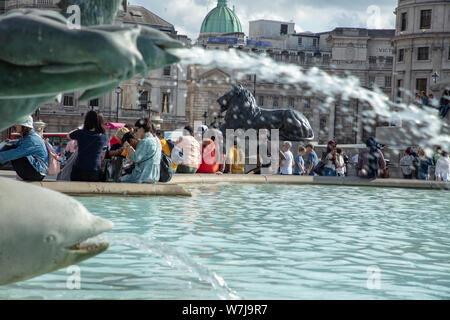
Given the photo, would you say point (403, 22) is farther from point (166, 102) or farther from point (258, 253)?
point (258, 253)

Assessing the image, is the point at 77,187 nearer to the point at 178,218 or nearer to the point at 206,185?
the point at 178,218

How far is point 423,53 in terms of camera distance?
59969 mm

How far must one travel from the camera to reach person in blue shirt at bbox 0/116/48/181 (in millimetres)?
Answer: 8453

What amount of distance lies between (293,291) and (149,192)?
5184mm

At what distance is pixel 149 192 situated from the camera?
30.0ft

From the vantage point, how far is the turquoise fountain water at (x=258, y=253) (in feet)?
13.6

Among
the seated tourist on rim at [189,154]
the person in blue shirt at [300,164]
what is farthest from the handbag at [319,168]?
the seated tourist on rim at [189,154]

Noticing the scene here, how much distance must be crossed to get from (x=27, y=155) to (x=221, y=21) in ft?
277

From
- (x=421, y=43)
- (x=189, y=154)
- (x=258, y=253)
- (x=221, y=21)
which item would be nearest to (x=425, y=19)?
(x=421, y=43)

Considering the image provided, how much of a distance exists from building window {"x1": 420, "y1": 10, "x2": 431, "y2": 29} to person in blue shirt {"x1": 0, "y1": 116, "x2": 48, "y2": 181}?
2142 inches

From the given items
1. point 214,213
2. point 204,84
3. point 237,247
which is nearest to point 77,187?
point 214,213

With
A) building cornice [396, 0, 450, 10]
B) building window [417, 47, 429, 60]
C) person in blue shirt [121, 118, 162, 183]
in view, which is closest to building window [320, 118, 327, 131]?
building window [417, 47, 429, 60]

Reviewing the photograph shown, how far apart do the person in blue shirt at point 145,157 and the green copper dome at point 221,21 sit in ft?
270

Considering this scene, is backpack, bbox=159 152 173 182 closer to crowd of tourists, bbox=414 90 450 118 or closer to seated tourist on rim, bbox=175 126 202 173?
seated tourist on rim, bbox=175 126 202 173
